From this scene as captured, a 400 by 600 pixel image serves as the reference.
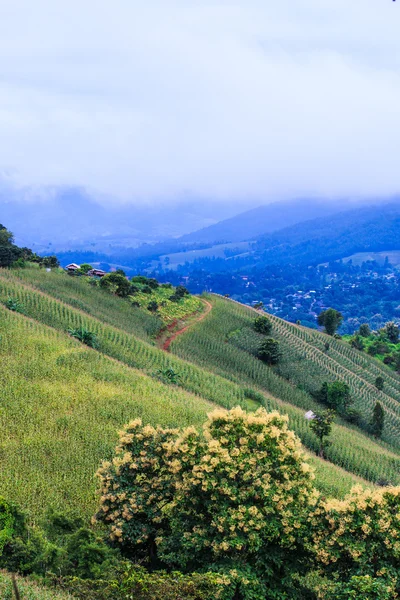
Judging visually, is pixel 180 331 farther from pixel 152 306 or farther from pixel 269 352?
pixel 269 352

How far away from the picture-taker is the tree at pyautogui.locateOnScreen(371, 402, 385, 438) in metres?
49.8

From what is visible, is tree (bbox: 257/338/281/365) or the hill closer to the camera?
the hill

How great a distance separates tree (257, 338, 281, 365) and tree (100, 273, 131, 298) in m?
18.9

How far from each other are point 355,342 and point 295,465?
6989 cm

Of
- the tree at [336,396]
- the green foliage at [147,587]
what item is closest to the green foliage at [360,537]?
the green foliage at [147,587]

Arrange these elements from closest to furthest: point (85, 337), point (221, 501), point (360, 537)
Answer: point (360, 537)
point (221, 501)
point (85, 337)

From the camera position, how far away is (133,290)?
66.2m

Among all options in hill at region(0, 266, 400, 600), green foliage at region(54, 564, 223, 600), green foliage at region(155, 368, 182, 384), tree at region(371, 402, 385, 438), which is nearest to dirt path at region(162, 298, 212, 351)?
hill at region(0, 266, 400, 600)

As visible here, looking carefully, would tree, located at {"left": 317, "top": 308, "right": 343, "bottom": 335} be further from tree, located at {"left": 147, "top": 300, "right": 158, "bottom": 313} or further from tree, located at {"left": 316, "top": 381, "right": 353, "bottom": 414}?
tree, located at {"left": 147, "top": 300, "right": 158, "bottom": 313}

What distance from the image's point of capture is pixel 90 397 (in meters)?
30.3

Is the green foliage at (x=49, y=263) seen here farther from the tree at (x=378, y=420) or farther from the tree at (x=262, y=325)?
the tree at (x=378, y=420)

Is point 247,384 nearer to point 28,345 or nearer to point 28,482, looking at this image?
point 28,345

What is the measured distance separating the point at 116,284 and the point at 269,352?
21.3 m

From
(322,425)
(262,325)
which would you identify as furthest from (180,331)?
(322,425)
